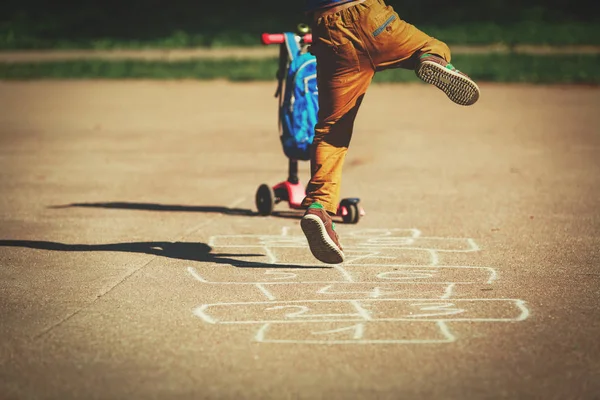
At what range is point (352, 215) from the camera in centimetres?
738

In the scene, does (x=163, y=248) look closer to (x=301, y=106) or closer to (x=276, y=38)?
(x=301, y=106)

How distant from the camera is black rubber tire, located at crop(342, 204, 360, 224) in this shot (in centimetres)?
737

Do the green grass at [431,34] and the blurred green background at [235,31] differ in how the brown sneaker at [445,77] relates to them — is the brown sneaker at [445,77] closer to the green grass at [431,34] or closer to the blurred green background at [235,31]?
the blurred green background at [235,31]

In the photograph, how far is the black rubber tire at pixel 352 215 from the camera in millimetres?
7369

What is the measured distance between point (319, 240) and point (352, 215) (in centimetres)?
181

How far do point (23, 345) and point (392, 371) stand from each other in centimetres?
153

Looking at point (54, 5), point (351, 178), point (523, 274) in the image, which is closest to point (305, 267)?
point (523, 274)

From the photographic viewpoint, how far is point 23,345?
447 centimetres

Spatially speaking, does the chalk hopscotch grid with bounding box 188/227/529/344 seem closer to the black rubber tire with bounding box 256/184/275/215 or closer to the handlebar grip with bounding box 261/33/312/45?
the black rubber tire with bounding box 256/184/275/215

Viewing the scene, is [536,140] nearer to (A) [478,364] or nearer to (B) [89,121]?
(B) [89,121]

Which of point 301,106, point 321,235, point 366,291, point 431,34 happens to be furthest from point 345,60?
point 431,34

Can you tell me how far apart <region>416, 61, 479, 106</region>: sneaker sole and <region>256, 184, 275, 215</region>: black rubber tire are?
87.5 inches

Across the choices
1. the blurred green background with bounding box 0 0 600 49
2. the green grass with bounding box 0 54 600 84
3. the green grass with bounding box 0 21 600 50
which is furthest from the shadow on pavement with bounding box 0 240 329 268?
the blurred green background with bounding box 0 0 600 49

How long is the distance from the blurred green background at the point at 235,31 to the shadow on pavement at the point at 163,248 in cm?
1225
